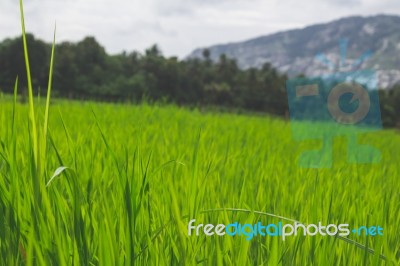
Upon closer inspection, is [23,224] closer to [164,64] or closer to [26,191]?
[26,191]

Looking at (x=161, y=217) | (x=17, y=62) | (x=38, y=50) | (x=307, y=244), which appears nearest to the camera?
(x=307, y=244)

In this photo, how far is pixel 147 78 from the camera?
39156 millimetres

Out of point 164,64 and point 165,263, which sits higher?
point 164,64

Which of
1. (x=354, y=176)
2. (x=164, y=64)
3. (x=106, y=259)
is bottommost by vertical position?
(x=354, y=176)

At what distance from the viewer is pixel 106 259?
0.86 metres

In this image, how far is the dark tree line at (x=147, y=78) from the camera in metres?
35.5

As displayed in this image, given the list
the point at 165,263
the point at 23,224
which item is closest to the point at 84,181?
the point at 23,224

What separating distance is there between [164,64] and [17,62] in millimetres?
12389

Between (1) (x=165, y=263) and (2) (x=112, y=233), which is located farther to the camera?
(1) (x=165, y=263)

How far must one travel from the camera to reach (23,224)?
1060 mm

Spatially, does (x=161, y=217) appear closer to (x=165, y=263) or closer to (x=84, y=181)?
(x=165, y=263)

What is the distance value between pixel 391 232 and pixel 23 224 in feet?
3.84

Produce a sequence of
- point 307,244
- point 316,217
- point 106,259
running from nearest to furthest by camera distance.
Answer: point 106,259, point 307,244, point 316,217

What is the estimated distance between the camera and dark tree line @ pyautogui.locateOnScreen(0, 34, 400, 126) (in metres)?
35.5
